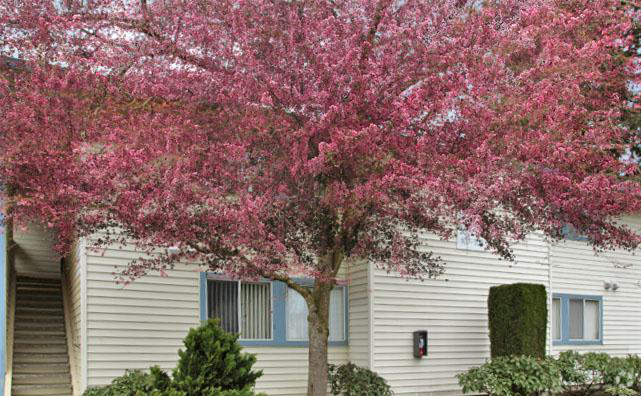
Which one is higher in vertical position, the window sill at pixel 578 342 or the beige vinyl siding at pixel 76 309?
the beige vinyl siding at pixel 76 309

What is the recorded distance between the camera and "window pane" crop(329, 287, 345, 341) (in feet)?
43.6

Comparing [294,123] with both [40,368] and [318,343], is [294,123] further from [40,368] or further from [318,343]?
[40,368]

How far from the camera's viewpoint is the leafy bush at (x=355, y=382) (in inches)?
464

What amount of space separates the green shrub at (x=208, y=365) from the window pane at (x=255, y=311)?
3410 millimetres

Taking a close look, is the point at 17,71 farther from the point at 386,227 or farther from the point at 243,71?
the point at 386,227

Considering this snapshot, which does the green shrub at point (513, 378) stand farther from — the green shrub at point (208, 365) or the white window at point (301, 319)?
the green shrub at point (208, 365)

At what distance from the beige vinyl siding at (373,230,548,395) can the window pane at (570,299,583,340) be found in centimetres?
180

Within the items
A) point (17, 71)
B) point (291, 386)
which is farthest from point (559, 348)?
point (17, 71)

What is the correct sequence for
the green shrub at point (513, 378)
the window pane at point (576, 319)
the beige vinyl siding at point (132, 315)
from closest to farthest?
the beige vinyl siding at point (132, 315), the green shrub at point (513, 378), the window pane at point (576, 319)

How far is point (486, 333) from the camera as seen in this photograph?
14.4m

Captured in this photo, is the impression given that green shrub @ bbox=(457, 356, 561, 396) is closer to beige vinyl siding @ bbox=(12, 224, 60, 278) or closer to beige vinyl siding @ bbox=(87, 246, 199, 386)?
beige vinyl siding @ bbox=(87, 246, 199, 386)

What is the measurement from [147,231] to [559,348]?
10.6 metres

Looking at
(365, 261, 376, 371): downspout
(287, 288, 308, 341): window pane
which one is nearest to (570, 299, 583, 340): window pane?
(365, 261, 376, 371): downspout

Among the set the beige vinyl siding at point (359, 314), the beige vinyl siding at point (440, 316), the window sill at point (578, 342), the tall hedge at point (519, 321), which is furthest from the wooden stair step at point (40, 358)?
the window sill at point (578, 342)
